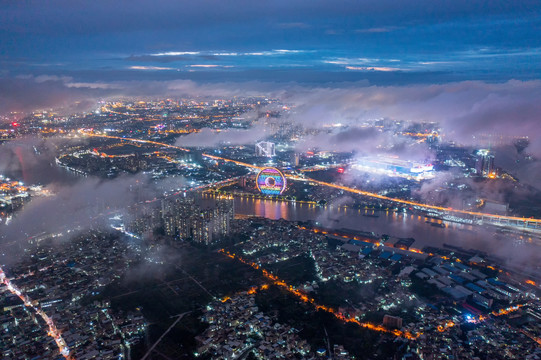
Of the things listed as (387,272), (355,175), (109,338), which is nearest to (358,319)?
(387,272)

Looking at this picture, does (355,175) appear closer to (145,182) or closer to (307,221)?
(307,221)

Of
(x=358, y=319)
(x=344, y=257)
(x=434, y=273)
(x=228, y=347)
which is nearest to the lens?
(x=228, y=347)

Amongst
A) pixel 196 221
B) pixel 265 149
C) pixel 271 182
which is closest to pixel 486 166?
pixel 271 182

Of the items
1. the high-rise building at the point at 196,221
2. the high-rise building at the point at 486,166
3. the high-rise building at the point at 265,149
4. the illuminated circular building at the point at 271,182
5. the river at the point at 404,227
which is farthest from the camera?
the high-rise building at the point at 265,149

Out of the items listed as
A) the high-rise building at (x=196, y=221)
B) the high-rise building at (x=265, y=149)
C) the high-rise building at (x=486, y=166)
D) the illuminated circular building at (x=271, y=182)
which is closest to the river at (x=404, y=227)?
the illuminated circular building at (x=271, y=182)

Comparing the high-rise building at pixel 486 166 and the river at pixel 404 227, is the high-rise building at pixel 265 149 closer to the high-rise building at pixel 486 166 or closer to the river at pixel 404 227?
the river at pixel 404 227

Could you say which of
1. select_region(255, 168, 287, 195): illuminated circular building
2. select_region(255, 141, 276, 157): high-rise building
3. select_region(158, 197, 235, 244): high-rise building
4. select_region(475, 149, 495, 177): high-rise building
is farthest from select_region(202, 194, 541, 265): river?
select_region(255, 141, 276, 157): high-rise building

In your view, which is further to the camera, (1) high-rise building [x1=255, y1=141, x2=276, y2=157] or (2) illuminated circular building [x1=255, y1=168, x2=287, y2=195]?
(1) high-rise building [x1=255, y1=141, x2=276, y2=157]

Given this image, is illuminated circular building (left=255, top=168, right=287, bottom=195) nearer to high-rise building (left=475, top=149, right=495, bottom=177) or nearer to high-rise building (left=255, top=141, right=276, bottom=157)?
high-rise building (left=255, top=141, right=276, bottom=157)
